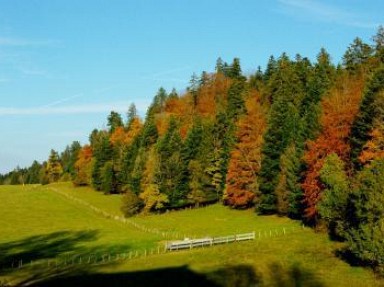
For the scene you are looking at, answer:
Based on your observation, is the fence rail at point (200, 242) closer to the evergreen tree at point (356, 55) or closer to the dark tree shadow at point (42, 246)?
the dark tree shadow at point (42, 246)

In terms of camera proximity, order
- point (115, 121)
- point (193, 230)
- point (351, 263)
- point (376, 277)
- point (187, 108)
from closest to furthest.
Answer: point (376, 277) → point (351, 263) → point (193, 230) → point (187, 108) → point (115, 121)

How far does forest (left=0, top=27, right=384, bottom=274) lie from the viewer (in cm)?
5600

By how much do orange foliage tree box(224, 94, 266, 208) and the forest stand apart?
0.18 m

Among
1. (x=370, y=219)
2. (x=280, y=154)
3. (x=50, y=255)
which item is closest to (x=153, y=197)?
(x=280, y=154)

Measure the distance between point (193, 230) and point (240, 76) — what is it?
83745 millimetres

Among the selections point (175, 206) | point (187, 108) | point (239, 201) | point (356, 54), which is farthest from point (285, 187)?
point (187, 108)

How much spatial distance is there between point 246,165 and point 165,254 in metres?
Answer: 36.3

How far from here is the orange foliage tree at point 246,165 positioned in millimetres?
93562

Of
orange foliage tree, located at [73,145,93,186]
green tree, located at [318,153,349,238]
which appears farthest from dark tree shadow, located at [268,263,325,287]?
orange foliage tree, located at [73,145,93,186]

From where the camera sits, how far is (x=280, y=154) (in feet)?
293

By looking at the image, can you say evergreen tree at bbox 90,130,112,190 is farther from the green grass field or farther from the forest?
the green grass field

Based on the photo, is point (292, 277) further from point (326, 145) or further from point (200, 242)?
point (326, 145)

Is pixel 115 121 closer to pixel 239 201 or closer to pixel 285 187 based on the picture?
pixel 239 201

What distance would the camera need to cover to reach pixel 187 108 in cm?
15450
